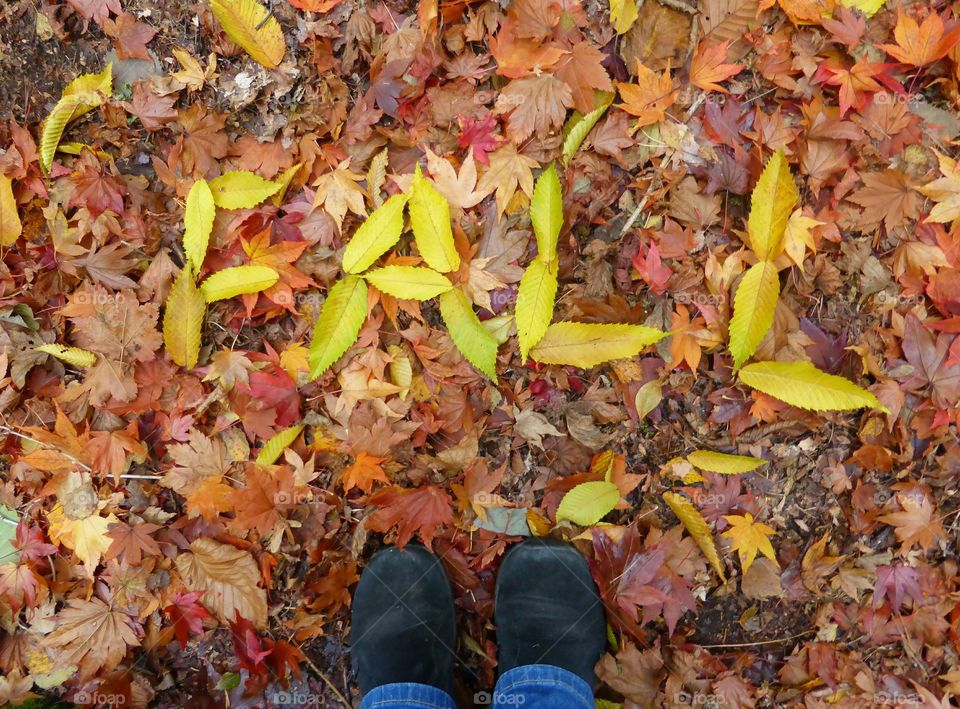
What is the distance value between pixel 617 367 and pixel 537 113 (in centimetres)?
88

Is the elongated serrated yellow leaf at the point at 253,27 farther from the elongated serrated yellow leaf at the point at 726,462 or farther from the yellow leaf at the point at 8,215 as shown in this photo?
the elongated serrated yellow leaf at the point at 726,462

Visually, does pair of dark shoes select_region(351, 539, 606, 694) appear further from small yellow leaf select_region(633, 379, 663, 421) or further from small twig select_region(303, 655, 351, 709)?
small yellow leaf select_region(633, 379, 663, 421)

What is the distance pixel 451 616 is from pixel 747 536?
1070 millimetres

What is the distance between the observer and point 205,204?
71.9 inches

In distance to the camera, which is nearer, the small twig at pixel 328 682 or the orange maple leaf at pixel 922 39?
the orange maple leaf at pixel 922 39

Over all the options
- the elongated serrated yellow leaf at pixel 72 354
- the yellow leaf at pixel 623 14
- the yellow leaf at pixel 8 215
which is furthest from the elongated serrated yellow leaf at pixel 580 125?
the yellow leaf at pixel 8 215

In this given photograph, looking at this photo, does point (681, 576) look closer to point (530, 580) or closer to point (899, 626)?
point (530, 580)

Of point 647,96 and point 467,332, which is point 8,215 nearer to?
point 467,332

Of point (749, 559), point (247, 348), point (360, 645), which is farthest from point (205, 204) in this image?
point (749, 559)

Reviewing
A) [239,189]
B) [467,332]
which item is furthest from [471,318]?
[239,189]

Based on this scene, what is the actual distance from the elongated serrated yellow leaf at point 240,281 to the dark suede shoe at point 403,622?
1024 mm

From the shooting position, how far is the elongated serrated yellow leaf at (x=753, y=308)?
1.80 meters

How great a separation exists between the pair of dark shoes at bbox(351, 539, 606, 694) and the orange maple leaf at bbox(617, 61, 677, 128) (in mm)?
1487

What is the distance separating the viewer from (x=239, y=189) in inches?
73.1
